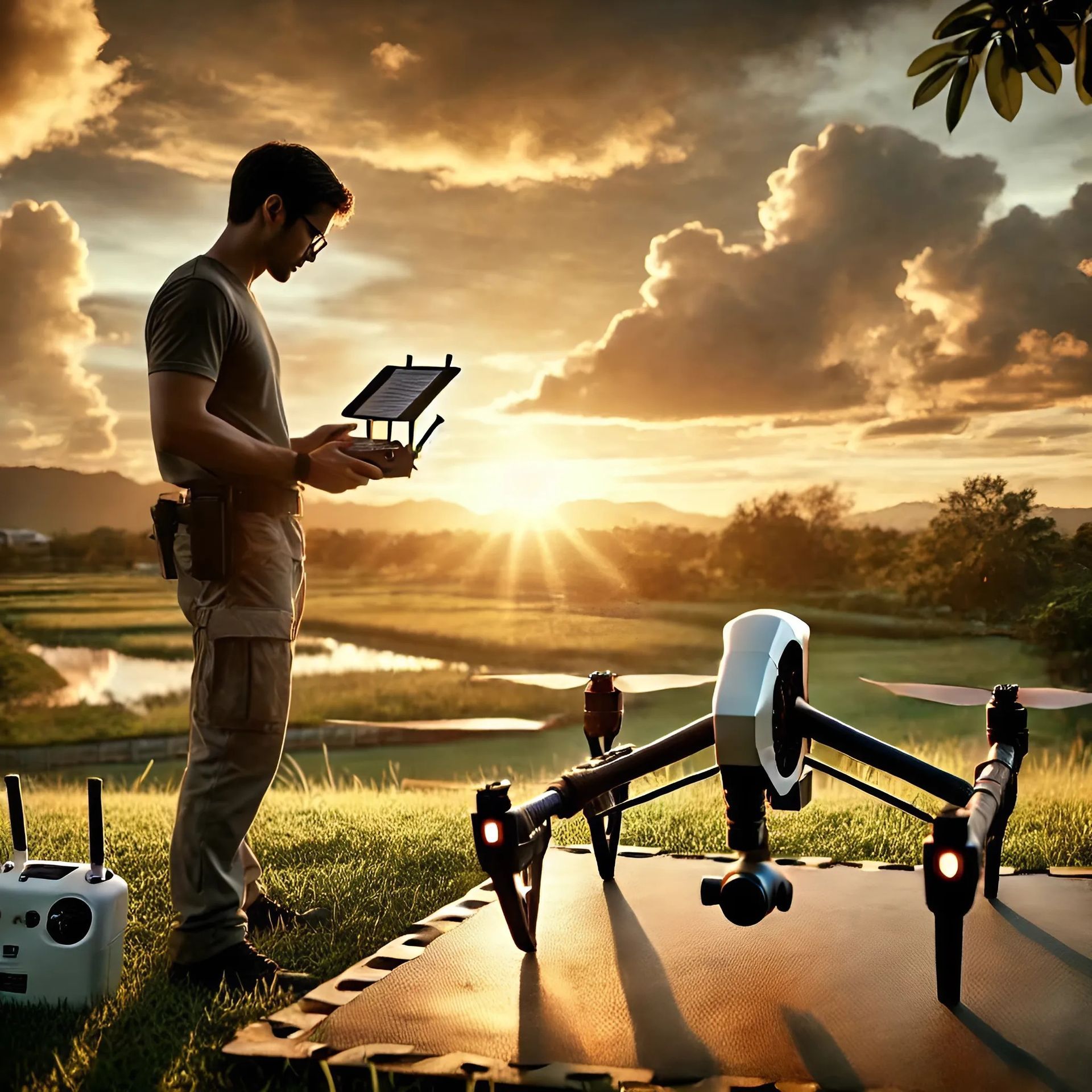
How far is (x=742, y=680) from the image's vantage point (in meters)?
2.06

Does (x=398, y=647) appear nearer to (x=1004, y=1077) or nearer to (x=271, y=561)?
(x=271, y=561)

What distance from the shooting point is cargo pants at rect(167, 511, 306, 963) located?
238 centimetres

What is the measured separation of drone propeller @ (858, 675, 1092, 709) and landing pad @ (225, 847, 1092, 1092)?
0.94 metres

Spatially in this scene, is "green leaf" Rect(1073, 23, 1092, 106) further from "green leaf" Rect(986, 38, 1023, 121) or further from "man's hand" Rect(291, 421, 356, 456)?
"man's hand" Rect(291, 421, 356, 456)

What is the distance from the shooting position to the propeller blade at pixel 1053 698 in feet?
11.6

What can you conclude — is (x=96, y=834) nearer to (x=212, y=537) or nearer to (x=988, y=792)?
(x=212, y=537)

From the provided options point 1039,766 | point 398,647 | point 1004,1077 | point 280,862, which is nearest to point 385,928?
point 280,862

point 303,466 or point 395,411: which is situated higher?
point 395,411

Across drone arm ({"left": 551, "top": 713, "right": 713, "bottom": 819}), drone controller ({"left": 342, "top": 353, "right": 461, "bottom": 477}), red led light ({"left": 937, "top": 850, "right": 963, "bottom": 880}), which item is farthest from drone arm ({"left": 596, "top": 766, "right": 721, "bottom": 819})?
drone controller ({"left": 342, "top": 353, "right": 461, "bottom": 477})

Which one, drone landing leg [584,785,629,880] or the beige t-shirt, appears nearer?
the beige t-shirt

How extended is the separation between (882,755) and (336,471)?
4.01ft

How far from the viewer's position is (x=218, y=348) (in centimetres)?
235

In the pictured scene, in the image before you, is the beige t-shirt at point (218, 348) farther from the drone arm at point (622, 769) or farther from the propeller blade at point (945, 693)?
the propeller blade at point (945, 693)

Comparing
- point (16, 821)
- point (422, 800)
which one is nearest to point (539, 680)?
point (422, 800)
